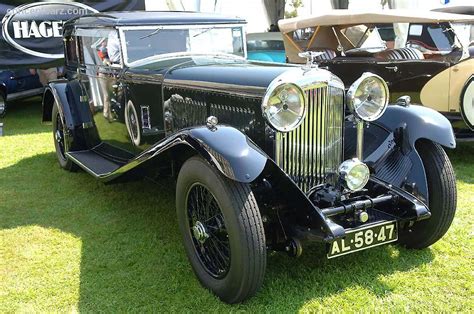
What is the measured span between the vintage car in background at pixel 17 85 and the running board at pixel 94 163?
17.2 ft

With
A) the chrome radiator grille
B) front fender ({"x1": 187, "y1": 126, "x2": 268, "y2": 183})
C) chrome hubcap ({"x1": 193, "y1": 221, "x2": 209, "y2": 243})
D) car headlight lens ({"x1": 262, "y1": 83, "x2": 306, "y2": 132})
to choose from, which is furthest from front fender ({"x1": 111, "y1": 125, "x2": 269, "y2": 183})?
chrome hubcap ({"x1": 193, "y1": 221, "x2": 209, "y2": 243})

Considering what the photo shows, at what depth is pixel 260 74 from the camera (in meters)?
3.13

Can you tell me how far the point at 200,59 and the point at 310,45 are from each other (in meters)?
3.71

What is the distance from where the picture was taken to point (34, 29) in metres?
8.91

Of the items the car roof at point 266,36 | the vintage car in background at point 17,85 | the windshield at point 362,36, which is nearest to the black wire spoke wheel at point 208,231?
the windshield at point 362,36

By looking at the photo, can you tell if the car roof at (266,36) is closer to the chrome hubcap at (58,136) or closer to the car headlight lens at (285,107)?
the chrome hubcap at (58,136)

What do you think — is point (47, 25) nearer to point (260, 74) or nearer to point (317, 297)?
point (260, 74)

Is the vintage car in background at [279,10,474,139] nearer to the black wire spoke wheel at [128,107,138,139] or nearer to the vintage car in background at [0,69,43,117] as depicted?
the black wire spoke wheel at [128,107,138,139]

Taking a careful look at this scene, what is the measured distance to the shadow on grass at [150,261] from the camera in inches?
112

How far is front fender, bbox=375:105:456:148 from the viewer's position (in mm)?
3229

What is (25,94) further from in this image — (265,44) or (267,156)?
(267,156)

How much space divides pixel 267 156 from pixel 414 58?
432 centimetres

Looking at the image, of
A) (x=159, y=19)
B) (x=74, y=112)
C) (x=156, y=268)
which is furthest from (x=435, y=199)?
(x=74, y=112)

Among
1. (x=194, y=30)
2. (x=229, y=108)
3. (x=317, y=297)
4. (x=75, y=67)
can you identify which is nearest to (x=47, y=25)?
(x=75, y=67)
